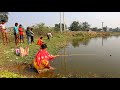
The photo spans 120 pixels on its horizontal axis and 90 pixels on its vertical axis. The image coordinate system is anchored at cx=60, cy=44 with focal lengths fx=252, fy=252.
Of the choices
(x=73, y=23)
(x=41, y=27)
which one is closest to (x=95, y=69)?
(x=41, y=27)

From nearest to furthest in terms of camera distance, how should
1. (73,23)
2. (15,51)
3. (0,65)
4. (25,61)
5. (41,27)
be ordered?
(0,65)
(25,61)
(15,51)
(41,27)
(73,23)

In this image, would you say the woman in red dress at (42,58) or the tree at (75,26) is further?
the tree at (75,26)

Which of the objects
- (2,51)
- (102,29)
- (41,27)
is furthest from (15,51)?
(102,29)

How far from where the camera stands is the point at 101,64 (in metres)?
11.0

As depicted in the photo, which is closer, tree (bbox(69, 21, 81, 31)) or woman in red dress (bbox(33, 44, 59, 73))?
woman in red dress (bbox(33, 44, 59, 73))

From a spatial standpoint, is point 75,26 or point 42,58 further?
point 75,26
